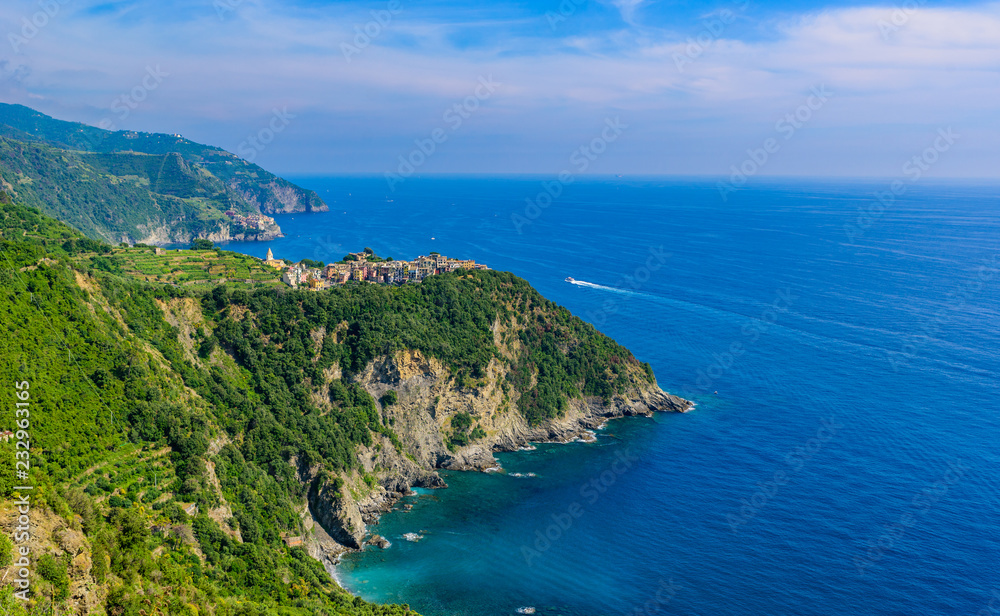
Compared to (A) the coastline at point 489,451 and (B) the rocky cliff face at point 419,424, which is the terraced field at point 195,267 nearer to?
(B) the rocky cliff face at point 419,424

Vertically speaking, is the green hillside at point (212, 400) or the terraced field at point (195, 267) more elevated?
the terraced field at point (195, 267)

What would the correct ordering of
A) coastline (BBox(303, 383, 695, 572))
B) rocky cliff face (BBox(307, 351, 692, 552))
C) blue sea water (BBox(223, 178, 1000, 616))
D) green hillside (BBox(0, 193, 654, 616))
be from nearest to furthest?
green hillside (BBox(0, 193, 654, 616)), blue sea water (BBox(223, 178, 1000, 616)), coastline (BBox(303, 383, 695, 572)), rocky cliff face (BBox(307, 351, 692, 552))

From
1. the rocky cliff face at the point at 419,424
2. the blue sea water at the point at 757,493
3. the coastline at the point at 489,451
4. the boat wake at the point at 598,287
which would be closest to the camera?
the blue sea water at the point at 757,493

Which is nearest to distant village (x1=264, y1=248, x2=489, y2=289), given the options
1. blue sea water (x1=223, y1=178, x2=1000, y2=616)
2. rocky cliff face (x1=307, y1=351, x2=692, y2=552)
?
rocky cliff face (x1=307, y1=351, x2=692, y2=552)

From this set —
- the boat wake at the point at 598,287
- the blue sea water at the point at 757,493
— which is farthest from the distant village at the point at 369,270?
the boat wake at the point at 598,287

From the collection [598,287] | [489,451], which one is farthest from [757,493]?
[598,287]

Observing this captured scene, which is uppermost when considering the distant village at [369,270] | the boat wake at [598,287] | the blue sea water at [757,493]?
the boat wake at [598,287]

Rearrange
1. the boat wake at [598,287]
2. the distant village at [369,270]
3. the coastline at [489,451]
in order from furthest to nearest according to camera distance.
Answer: the boat wake at [598,287] < the distant village at [369,270] < the coastline at [489,451]

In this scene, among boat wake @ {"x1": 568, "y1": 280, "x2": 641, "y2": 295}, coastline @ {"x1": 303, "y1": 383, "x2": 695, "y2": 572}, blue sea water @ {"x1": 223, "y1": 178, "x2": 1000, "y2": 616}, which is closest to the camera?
blue sea water @ {"x1": 223, "y1": 178, "x2": 1000, "y2": 616}

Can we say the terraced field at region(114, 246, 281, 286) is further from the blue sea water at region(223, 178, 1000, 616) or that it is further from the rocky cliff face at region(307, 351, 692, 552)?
the blue sea water at region(223, 178, 1000, 616)

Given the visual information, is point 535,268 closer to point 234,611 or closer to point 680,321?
point 680,321
